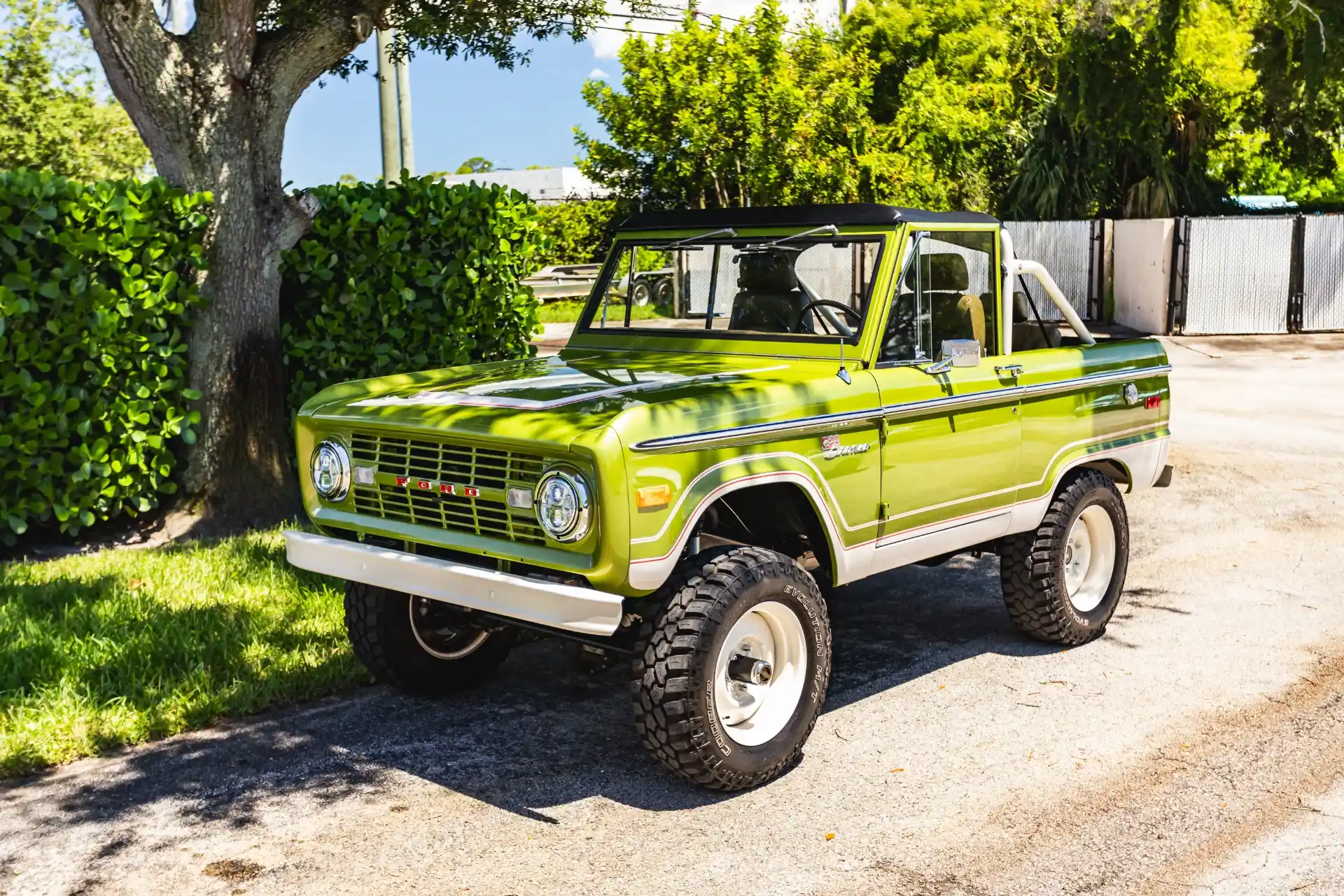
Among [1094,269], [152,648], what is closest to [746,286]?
[152,648]

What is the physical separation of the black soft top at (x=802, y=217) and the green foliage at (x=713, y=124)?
47.3 ft

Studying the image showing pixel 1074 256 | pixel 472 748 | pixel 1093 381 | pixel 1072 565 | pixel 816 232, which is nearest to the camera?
pixel 472 748

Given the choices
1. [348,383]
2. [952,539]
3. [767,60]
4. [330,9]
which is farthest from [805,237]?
[767,60]

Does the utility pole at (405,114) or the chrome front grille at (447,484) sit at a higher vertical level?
the utility pole at (405,114)

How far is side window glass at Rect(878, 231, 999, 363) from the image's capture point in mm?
5945

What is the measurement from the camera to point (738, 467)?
498 centimetres

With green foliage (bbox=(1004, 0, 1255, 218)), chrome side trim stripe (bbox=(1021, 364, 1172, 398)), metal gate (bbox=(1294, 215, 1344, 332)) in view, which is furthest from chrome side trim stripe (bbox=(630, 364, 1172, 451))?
metal gate (bbox=(1294, 215, 1344, 332))

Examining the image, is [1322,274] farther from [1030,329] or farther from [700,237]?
[700,237]

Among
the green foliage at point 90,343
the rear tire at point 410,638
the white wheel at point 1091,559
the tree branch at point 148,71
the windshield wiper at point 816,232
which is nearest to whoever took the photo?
the rear tire at point 410,638

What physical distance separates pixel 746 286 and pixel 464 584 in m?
2.23

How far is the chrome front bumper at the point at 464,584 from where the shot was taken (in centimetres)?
455

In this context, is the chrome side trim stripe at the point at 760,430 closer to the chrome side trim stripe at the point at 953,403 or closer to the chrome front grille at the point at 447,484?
the chrome side trim stripe at the point at 953,403

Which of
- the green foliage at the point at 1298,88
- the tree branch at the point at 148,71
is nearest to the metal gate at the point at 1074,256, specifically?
the green foliage at the point at 1298,88

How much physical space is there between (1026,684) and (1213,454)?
6.33m
